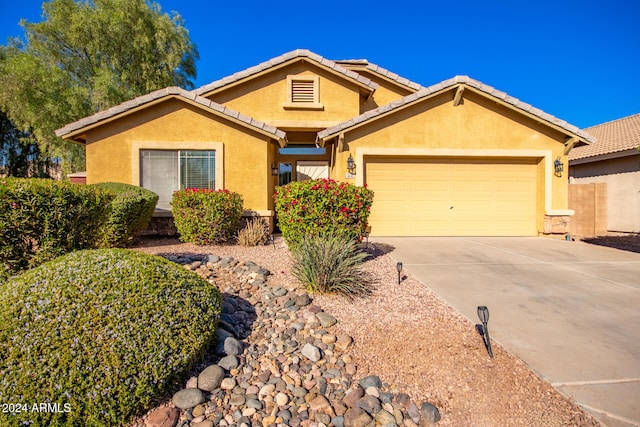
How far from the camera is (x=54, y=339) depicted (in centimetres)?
254

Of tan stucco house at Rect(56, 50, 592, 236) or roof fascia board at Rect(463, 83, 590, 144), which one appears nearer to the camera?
tan stucco house at Rect(56, 50, 592, 236)

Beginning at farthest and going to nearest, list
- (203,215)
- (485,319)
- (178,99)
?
(178,99)
(203,215)
(485,319)

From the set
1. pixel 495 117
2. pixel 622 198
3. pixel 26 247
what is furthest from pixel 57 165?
pixel 622 198

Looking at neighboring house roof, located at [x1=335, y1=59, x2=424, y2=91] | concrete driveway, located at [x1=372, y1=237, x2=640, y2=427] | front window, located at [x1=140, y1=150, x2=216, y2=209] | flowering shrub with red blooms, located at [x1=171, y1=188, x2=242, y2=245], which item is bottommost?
concrete driveway, located at [x1=372, y1=237, x2=640, y2=427]

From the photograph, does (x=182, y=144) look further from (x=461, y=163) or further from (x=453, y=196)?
(x=461, y=163)

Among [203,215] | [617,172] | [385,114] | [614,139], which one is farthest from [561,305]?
[614,139]

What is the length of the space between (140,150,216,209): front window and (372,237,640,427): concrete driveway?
587 centimetres

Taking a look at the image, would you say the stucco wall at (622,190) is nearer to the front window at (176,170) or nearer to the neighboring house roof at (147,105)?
the neighboring house roof at (147,105)

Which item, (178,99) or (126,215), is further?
(178,99)

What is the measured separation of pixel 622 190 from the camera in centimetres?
1381

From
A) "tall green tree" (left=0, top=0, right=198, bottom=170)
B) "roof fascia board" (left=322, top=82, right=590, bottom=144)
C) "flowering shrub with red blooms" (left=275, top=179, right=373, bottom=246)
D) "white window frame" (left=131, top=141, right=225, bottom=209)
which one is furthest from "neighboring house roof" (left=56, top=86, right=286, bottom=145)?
"tall green tree" (left=0, top=0, right=198, bottom=170)

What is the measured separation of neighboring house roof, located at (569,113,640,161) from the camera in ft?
45.7

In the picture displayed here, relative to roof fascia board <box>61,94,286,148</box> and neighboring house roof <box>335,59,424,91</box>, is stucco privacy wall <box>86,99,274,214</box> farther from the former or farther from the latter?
neighboring house roof <box>335,59,424,91</box>

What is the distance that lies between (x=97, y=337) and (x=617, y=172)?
18.5 meters
